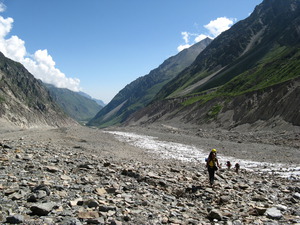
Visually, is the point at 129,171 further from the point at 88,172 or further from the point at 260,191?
the point at 260,191

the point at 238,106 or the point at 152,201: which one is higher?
the point at 238,106

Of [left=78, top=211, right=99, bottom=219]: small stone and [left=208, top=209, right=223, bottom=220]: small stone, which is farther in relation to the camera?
[left=208, top=209, right=223, bottom=220]: small stone

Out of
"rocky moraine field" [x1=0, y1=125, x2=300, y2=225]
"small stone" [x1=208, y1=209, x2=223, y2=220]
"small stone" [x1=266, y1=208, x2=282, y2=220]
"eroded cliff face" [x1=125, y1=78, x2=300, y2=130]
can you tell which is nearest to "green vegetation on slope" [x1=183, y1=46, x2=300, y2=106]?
"eroded cliff face" [x1=125, y1=78, x2=300, y2=130]

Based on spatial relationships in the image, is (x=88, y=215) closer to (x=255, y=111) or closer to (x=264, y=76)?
(x=255, y=111)

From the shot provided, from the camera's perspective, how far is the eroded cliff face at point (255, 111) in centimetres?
6154

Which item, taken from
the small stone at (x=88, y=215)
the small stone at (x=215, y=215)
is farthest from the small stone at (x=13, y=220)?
the small stone at (x=215, y=215)

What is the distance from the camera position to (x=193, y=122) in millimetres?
102438

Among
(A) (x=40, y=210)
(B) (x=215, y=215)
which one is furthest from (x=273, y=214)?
(A) (x=40, y=210)

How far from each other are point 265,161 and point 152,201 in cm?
2345

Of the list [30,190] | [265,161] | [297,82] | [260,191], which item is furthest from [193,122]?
[30,190]

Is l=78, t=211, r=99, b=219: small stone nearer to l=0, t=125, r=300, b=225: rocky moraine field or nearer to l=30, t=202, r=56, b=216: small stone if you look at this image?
l=0, t=125, r=300, b=225: rocky moraine field

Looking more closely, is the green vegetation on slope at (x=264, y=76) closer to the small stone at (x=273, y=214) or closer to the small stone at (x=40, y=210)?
the small stone at (x=273, y=214)

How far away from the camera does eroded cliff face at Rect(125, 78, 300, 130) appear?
202 feet

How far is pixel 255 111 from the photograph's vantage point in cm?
7344
